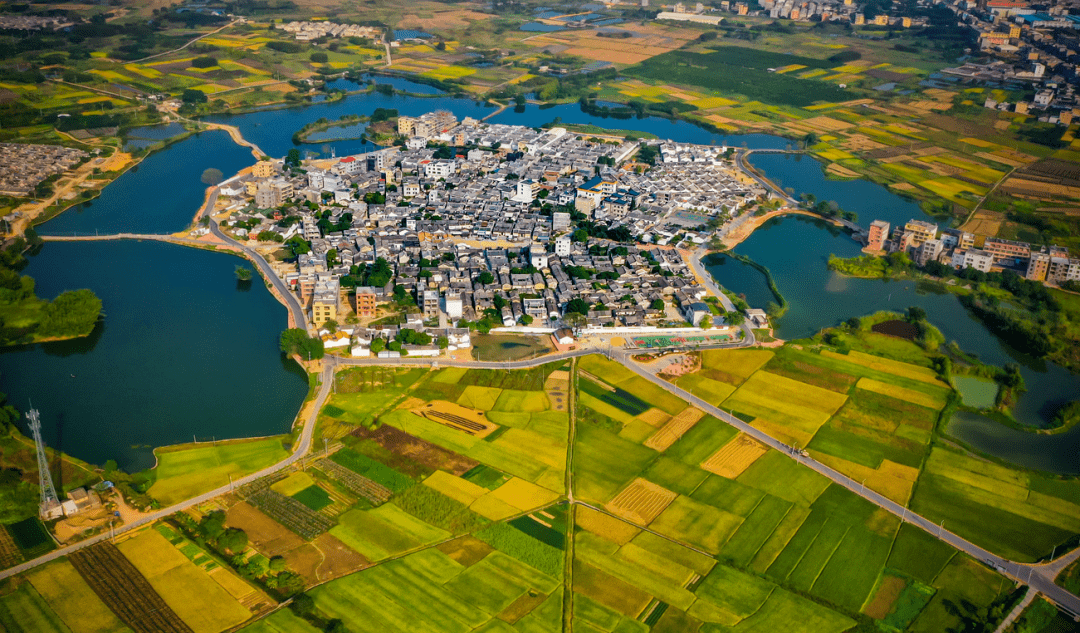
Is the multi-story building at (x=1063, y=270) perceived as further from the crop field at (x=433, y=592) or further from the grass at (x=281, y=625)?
the grass at (x=281, y=625)

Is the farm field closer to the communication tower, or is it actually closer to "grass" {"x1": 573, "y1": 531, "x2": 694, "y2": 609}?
"grass" {"x1": 573, "y1": 531, "x2": 694, "y2": 609}

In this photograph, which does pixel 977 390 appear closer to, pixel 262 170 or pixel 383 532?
pixel 383 532

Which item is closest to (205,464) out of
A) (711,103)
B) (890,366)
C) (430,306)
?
(430,306)

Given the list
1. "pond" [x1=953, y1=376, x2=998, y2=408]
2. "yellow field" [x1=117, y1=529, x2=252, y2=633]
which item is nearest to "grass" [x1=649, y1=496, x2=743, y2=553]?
"yellow field" [x1=117, y1=529, x2=252, y2=633]

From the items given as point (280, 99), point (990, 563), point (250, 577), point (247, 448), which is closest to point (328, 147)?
point (280, 99)

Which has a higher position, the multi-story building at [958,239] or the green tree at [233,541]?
the multi-story building at [958,239]

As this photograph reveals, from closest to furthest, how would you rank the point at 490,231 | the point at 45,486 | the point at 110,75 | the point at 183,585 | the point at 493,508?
the point at 183,585 → the point at 45,486 → the point at 493,508 → the point at 490,231 → the point at 110,75

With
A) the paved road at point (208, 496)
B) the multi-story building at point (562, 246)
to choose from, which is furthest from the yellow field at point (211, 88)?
the paved road at point (208, 496)
